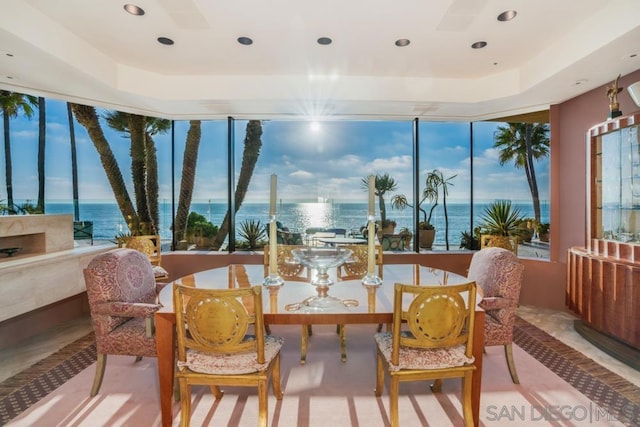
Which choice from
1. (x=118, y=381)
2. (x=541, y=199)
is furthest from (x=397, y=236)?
(x=118, y=381)

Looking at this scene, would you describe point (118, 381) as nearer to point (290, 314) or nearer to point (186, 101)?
point (290, 314)

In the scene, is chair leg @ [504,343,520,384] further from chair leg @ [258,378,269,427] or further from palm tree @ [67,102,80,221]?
palm tree @ [67,102,80,221]

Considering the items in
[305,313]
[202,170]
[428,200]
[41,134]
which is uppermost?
[41,134]

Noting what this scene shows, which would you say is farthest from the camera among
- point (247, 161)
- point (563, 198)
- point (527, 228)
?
point (247, 161)

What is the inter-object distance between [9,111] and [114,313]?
4904 millimetres

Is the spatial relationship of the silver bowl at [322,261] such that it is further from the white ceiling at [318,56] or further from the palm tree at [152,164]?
the palm tree at [152,164]

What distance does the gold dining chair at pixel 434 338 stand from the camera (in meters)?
1.67

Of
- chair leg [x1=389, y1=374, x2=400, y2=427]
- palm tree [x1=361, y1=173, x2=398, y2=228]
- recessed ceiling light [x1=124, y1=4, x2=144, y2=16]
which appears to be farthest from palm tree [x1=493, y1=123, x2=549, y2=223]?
recessed ceiling light [x1=124, y1=4, x2=144, y2=16]

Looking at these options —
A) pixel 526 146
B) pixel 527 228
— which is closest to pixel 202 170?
pixel 527 228

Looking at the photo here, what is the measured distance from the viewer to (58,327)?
3.58 m

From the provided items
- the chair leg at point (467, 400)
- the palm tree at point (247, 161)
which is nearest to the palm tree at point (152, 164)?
the palm tree at point (247, 161)

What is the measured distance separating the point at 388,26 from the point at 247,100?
6.47ft

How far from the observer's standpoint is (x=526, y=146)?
554cm

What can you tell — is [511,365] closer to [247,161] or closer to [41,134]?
[247,161]
